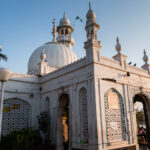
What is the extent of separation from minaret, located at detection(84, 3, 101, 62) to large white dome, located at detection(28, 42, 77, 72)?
8200 millimetres

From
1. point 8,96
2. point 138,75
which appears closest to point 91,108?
point 138,75

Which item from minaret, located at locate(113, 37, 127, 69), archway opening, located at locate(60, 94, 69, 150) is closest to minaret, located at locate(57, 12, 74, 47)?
minaret, located at locate(113, 37, 127, 69)

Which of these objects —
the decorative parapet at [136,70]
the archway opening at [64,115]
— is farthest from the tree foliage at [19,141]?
the decorative parapet at [136,70]

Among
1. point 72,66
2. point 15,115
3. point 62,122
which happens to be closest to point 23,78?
point 15,115

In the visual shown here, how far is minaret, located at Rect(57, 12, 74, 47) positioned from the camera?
84.8ft

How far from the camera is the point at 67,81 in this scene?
13164mm

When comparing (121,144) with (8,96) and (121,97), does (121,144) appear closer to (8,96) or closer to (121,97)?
(121,97)

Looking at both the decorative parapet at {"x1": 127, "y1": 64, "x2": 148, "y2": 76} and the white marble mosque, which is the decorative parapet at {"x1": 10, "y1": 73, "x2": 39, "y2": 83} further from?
the decorative parapet at {"x1": 127, "y1": 64, "x2": 148, "y2": 76}

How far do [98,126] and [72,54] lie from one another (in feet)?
44.1

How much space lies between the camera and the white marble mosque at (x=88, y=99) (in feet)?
35.7

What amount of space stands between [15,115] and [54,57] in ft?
28.0

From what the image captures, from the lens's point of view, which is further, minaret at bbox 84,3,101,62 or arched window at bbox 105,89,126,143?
minaret at bbox 84,3,101,62

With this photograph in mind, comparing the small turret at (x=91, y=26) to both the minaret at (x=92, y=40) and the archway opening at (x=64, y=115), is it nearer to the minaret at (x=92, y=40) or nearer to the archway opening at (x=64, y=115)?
the minaret at (x=92, y=40)

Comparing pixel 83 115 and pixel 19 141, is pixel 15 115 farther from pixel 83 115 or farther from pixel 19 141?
pixel 83 115
